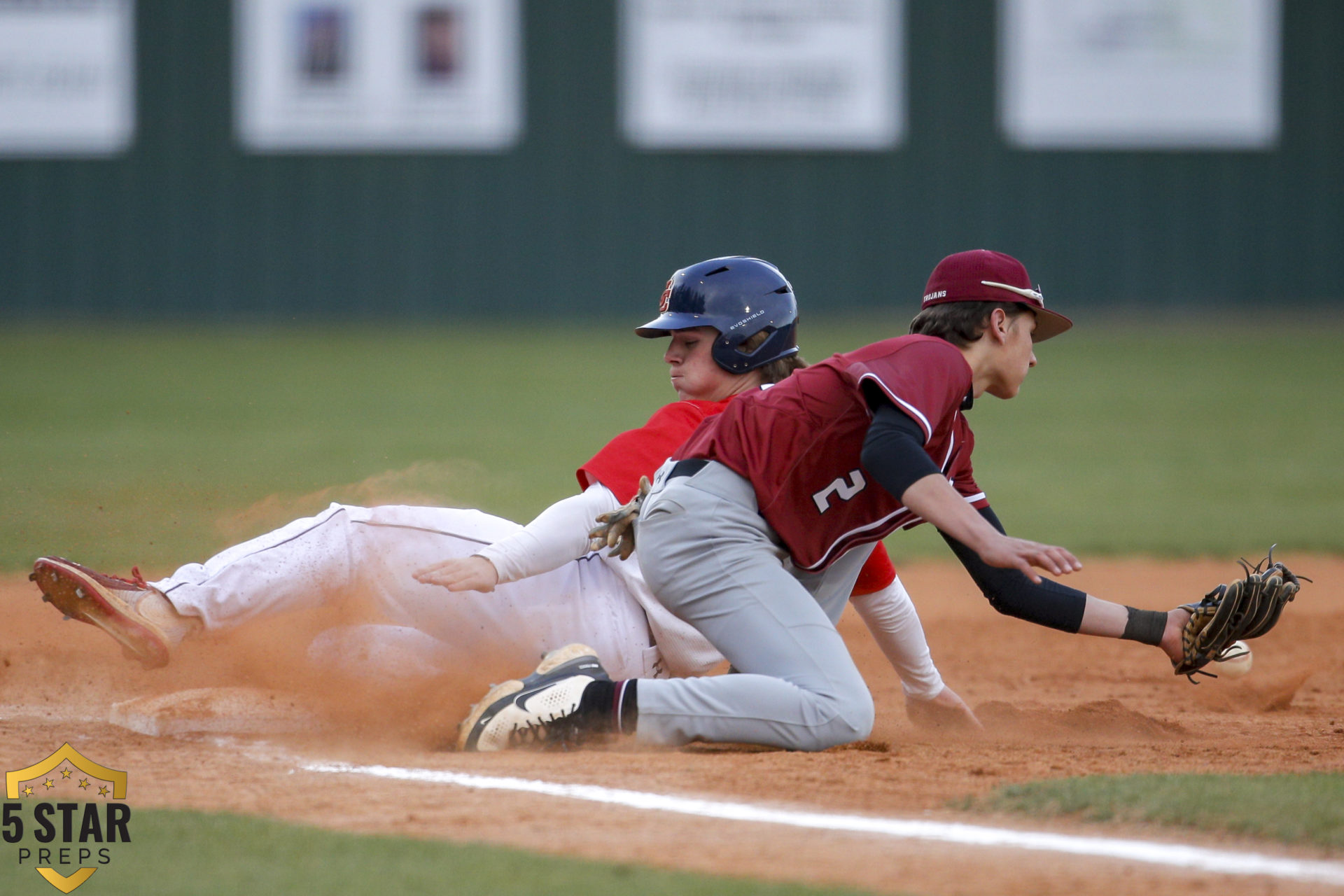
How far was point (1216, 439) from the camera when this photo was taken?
10.2 meters

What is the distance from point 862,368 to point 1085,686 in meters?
1.89

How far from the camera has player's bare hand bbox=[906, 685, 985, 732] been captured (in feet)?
11.7

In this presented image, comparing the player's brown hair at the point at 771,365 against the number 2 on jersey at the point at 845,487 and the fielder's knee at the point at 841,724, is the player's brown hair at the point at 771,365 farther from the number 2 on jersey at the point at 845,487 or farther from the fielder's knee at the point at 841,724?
the fielder's knee at the point at 841,724

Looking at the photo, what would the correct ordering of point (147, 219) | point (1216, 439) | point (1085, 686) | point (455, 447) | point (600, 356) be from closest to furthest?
point (1085, 686)
point (455, 447)
point (1216, 439)
point (600, 356)
point (147, 219)

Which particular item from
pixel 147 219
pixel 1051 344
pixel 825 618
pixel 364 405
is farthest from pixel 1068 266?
pixel 825 618

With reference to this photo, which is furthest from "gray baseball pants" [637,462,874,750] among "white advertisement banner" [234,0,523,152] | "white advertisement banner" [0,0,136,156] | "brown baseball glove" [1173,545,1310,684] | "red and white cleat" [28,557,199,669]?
"white advertisement banner" [0,0,136,156]

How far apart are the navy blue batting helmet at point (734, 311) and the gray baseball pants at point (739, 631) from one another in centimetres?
48

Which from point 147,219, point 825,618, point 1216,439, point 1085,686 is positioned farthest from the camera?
point 147,219

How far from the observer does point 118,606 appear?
3.08 meters

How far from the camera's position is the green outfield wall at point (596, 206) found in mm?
15312

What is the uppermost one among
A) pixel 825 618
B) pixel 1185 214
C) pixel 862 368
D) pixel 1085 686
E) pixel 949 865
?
pixel 1185 214

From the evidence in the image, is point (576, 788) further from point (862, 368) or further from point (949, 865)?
point (862, 368)

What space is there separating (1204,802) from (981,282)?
46.1 inches

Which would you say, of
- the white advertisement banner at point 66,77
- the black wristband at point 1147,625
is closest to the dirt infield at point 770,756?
the black wristband at point 1147,625
